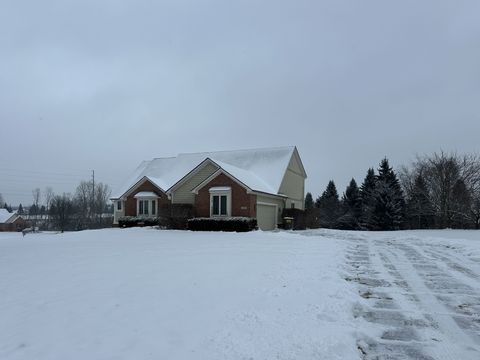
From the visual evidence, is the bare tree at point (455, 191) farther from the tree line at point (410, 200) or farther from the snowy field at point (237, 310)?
the snowy field at point (237, 310)

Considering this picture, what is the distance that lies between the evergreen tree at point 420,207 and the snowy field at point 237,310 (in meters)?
Result: 27.7

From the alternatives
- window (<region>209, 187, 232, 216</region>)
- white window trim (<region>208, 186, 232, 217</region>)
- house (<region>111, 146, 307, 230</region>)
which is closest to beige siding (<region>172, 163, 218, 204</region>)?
house (<region>111, 146, 307, 230</region>)

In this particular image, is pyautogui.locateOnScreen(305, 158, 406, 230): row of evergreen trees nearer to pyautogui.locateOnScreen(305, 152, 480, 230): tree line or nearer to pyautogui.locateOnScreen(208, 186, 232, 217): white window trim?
pyautogui.locateOnScreen(305, 152, 480, 230): tree line

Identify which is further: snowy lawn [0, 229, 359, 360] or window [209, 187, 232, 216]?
window [209, 187, 232, 216]

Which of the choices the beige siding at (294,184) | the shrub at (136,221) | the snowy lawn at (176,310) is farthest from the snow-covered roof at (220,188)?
the snowy lawn at (176,310)

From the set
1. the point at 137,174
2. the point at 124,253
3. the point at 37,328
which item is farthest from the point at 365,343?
the point at 137,174

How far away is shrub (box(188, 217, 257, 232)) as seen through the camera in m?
24.4

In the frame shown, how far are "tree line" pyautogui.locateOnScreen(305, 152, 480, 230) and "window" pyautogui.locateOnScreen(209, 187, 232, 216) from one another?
8470mm

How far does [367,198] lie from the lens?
2020 inches

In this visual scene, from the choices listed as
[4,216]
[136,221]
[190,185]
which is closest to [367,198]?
[190,185]

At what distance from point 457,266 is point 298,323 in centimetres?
759

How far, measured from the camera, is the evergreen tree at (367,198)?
158ft

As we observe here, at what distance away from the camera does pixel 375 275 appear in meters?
9.59

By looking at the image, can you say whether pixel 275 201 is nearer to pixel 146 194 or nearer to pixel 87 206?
pixel 146 194
